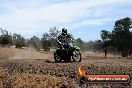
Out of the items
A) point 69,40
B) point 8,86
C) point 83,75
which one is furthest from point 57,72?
point 69,40

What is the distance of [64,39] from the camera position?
87.6 feet

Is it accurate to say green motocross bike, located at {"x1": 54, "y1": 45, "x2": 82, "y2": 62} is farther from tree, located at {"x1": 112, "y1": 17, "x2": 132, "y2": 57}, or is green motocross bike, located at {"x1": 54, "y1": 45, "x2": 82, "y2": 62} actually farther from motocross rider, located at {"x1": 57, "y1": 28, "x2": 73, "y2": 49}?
tree, located at {"x1": 112, "y1": 17, "x2": 132, "y2": 57}

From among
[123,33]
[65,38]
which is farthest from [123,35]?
[65,38]

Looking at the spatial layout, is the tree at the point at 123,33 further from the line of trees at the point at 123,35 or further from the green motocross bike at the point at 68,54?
the green motocross bike at the point at 68,54

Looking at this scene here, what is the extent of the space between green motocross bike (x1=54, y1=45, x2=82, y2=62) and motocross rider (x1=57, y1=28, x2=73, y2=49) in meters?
0.25

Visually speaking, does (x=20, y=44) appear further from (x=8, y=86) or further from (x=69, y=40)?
(x=8, y=86)

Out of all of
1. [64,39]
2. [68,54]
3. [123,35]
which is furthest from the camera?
[123,35]

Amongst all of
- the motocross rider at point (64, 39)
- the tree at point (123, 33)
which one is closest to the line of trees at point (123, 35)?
the tree at point (123, 33)

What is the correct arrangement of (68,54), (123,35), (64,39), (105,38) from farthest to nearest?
(105,38) < (123,35) < (64,39) < (68,54)

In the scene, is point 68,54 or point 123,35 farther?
point 123,35

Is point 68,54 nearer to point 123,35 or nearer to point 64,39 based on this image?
point 64,39

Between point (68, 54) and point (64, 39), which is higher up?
point (64, 39)

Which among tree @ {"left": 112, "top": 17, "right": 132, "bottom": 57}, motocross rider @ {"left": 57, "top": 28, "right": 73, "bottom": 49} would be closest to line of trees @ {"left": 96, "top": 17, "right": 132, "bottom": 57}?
tree @ {"left": 112, "top": 17, "right": 132, "bottom": 57}

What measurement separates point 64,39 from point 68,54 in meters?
1.30
